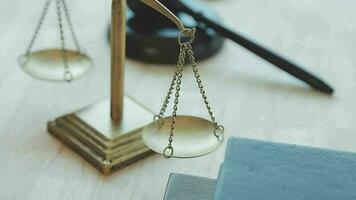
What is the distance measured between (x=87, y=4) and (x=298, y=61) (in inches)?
27.5

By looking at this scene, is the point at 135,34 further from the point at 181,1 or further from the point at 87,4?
the point at 87,4

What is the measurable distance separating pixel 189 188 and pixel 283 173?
276mm

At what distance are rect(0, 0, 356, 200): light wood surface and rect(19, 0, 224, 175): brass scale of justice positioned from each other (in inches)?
1.3

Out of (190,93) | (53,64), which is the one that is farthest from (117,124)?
(190,93)

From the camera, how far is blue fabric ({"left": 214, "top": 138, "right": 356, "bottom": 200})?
112 cm

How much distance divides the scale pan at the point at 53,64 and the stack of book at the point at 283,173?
484 mm

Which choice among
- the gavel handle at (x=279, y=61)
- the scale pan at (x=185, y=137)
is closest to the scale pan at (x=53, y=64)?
the scale pan at (x=185, y=137)

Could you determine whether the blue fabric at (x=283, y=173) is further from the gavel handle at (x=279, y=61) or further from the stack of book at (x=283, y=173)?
the gavel handle at (x=279, y=61)

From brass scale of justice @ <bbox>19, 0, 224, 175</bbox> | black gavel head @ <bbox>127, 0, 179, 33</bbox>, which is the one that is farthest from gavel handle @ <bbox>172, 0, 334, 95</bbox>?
brass scale of justice @ <bbox>19, 0, 224, 175</bbox>

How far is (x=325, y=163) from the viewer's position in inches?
47.3

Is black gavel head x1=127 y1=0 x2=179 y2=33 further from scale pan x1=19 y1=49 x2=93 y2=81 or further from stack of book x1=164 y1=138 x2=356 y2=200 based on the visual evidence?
stack of book x1=164 y1=138 x2=356 y2=200

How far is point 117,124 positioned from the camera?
157 centimetres

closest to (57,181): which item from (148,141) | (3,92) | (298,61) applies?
(148,141)

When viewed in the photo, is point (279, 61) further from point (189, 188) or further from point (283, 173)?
point (283, 173)
